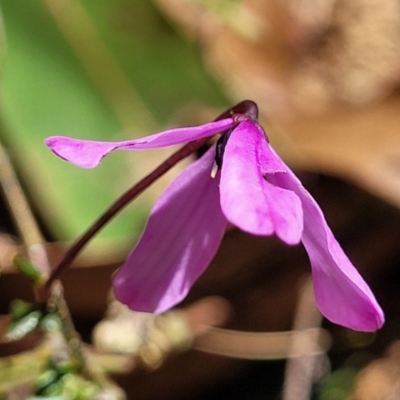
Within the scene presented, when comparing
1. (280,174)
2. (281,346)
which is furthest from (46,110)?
(280,174)

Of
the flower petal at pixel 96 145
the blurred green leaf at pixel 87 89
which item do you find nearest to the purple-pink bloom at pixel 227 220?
the flower petal at pixel 96 145

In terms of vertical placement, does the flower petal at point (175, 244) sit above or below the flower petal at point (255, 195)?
below

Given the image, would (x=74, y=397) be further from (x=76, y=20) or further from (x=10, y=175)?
(x=76, y=20)

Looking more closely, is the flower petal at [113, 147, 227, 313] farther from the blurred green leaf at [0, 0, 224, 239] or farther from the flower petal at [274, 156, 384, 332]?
the blurred green leaf at [0, 0, 224, 239]

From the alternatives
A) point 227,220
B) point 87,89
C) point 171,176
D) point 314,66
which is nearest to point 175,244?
point 227,220

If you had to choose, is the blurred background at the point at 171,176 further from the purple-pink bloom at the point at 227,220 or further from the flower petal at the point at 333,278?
the flower petal at the point at 333,278
